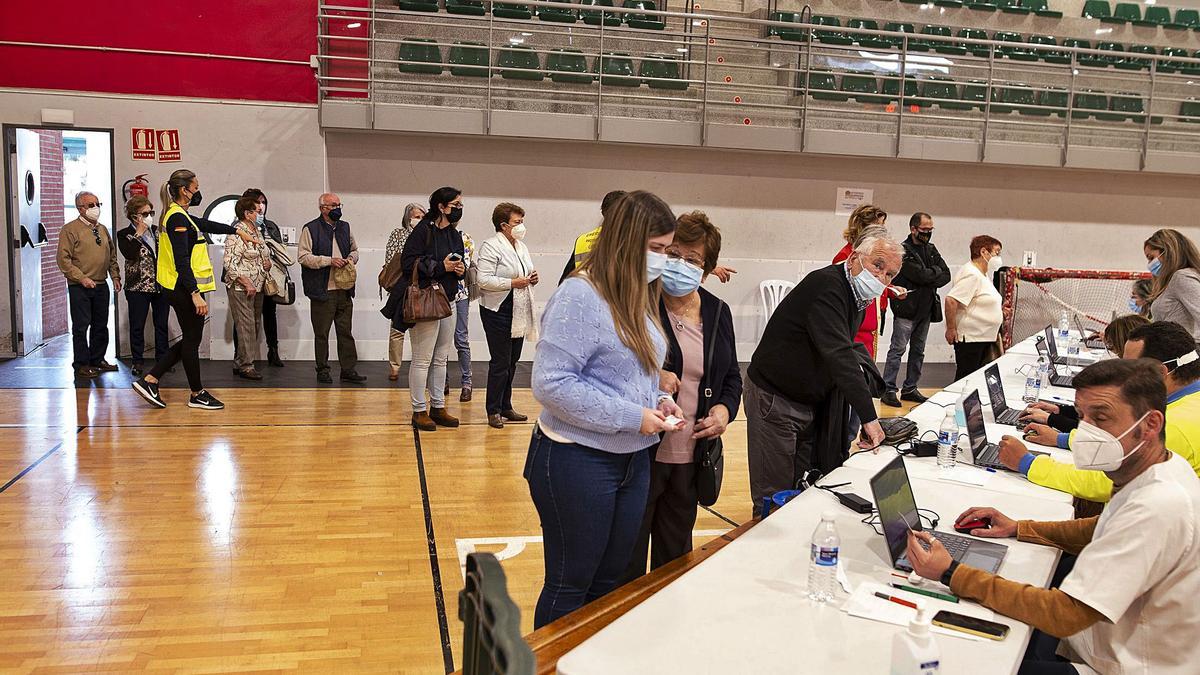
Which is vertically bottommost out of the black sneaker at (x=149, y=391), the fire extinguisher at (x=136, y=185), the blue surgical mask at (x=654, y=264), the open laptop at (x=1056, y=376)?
the black sneaker at (x=149, y=391)

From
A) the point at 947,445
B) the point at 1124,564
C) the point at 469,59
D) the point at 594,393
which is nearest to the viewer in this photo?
the point at 1124,564

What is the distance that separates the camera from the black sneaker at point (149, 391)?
7.05 meters

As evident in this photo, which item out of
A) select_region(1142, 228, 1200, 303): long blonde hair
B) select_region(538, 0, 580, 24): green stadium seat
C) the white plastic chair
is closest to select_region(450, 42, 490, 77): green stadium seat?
select_region(538, 0, 580, 24): green stadium seat

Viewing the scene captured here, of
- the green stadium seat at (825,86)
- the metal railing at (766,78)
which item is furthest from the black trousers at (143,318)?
the green stadium seat at (825,86)

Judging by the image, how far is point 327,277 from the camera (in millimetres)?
8562

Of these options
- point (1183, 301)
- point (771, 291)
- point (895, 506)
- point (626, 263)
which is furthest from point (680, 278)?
point (771, 291)

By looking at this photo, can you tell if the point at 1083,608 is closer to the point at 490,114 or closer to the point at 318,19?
the point at 490,114

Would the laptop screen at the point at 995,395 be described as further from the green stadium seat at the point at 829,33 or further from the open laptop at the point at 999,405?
the green stadium seat at the point at 829,33

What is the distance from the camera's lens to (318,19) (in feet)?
30.1

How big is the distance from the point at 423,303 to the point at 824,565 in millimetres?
4579

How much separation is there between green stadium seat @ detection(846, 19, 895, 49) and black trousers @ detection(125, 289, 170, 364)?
27.9ft

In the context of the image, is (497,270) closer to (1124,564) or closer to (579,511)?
(579,511)

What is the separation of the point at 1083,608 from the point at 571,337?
4.65 feet

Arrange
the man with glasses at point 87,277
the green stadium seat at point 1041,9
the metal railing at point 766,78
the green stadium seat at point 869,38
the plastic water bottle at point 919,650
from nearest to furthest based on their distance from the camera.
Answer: the plastic water bottle at point 919,650, the man with glasses at point 87,277, the metal railing at point 766,78, the green stadium seat at point 869,38, the green stadium seat at point 1041,9
